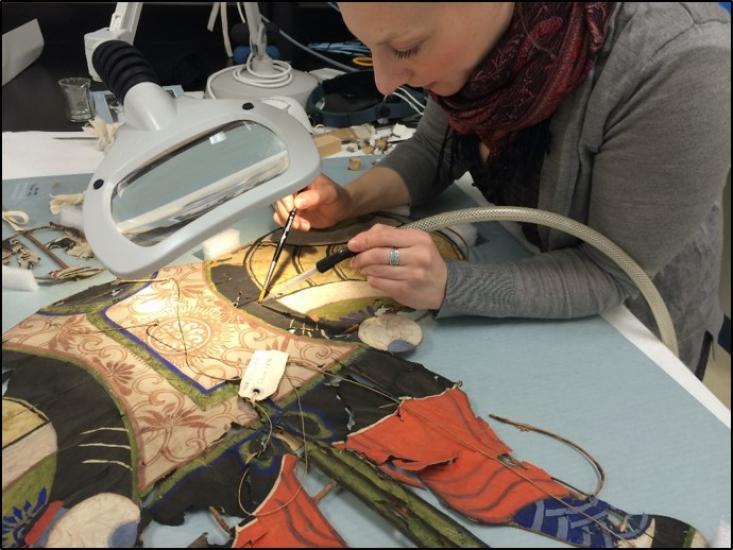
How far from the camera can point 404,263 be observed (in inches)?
27.2

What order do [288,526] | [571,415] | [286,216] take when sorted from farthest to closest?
[286,216] → [571,415] → [288,526]

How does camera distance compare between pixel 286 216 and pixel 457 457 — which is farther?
pixel 286 216

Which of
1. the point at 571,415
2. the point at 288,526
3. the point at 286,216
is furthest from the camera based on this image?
the point at 286,216

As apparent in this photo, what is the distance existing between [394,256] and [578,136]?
9.9 inches

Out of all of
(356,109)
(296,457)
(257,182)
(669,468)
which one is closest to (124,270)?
(257,182)

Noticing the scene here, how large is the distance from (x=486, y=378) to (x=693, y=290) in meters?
0.36

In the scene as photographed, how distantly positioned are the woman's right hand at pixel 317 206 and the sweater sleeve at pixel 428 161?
0.12 metres

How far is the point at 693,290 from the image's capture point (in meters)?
0.79

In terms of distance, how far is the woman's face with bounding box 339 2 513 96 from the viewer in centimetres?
49

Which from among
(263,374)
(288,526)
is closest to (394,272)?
(263,374)

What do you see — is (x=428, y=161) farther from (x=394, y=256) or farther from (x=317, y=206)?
(x=394, y=256)

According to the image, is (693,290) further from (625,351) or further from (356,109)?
(356,109)

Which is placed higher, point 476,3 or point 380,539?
point 476,3

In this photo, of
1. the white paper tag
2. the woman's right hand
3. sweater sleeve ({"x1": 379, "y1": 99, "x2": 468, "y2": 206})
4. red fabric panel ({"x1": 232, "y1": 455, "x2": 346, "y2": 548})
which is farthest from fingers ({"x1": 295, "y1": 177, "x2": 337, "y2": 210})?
red fabric panel ({"x1": 232, "y1": 455, "x2": 346, "y2": 548})
